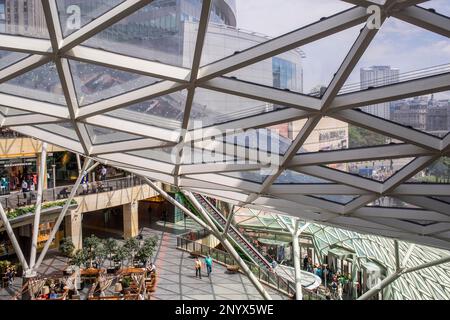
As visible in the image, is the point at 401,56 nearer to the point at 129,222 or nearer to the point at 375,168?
the point at 375,168

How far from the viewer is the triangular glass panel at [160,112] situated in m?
10.8

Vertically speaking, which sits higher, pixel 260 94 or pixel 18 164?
pixel 260 94

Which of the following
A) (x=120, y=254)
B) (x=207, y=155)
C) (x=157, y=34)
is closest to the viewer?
(x=157, y=34)

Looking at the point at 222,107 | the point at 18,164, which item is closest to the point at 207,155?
the point at 222,107

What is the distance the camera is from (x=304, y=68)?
8008 mm

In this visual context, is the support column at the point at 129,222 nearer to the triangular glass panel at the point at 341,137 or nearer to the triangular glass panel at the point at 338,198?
the triangular glass panel at the point at 338,198

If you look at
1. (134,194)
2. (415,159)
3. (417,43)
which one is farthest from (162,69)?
(134,194)

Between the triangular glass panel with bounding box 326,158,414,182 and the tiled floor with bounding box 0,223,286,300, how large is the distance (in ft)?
54.1

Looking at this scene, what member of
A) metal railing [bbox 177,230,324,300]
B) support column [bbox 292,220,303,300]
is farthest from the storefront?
support column [bbox 292,220,303,300]

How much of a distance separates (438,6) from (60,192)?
39.1m

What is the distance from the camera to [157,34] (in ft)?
28.3

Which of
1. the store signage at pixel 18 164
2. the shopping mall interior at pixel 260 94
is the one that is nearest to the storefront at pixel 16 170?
the store signage at pixel 18 164

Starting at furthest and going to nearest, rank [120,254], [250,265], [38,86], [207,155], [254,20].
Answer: [120,254] → [250,265] → [207,155] → [38,86] → [254,20]

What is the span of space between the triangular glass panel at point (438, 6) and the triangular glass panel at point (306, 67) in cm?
98
